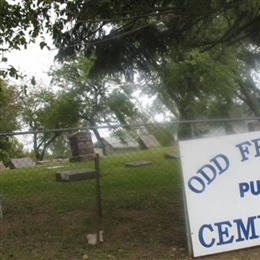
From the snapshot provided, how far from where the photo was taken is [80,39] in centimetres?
773

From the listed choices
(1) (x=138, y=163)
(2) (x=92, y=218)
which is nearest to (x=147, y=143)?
(1) (x=138, y=163)

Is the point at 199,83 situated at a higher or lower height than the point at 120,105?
lower

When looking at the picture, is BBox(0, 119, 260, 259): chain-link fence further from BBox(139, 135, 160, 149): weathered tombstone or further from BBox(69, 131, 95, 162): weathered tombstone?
BBox(139, 135, 160, 149): weathered tombstone

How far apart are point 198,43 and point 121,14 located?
2.43 m

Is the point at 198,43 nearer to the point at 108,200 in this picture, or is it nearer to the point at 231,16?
the point at 231,16

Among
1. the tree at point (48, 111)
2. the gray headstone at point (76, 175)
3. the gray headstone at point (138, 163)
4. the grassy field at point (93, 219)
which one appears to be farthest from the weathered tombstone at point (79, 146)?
the tree at point (48, 111)

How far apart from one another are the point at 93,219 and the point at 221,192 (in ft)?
6.97

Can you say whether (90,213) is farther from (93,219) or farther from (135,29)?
(135,29)

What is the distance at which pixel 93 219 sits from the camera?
22.6ft

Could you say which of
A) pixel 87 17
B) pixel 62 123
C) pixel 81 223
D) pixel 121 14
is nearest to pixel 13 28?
pixel 87 17

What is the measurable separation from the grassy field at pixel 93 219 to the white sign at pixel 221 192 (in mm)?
204

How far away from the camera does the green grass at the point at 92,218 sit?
5.67 meters

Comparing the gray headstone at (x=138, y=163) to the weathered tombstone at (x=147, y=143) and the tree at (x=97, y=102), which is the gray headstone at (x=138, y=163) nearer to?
the weathered tombstone at (x=147, y=143)

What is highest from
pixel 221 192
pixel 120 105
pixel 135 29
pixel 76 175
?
pixel 120 105
